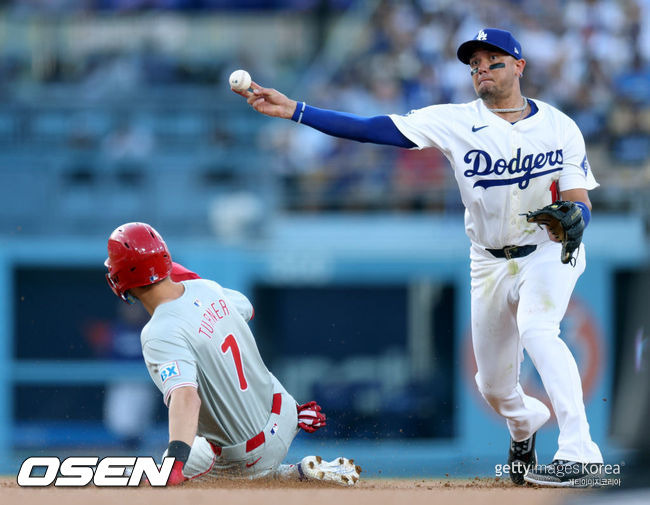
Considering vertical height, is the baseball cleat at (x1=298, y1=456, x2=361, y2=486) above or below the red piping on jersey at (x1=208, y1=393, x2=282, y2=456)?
below

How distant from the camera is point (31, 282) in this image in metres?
12.6

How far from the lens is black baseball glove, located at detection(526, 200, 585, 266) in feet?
16.0

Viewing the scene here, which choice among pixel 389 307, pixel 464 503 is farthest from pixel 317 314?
pixel 464 503

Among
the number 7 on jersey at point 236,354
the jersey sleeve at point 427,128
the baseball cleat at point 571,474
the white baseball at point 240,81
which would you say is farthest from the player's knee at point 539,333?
the white baseball at point 240,81

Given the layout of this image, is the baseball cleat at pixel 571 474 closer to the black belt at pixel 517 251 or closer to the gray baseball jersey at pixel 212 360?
the black belt at pixel 517 251

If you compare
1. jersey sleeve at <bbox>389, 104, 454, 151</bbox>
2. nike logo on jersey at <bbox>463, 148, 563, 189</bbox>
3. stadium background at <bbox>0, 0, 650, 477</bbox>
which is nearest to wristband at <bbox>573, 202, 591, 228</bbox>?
nike logo on jersey at <bbox>463, 148, 563, 189</bbox>

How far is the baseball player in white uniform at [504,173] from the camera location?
518 centimetres

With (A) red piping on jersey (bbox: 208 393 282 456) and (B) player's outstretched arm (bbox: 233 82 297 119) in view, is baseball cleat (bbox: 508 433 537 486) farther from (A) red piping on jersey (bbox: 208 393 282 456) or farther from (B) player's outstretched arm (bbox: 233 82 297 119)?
(B) player's outstretched arm (bbox: 233 82 297 119)

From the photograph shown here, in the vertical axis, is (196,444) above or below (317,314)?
above

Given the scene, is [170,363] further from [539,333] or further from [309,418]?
[539,333]

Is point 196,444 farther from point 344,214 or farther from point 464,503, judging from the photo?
point 344,214

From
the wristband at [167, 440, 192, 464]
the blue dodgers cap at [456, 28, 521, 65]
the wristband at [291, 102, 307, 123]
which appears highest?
the blue dodgers cap at [456, 28, 521, 65]

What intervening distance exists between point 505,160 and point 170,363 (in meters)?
1.89

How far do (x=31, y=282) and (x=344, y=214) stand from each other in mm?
3701
